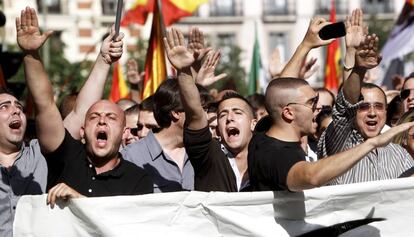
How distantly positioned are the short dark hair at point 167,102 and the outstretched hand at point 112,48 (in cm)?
38

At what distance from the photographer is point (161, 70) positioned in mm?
11164

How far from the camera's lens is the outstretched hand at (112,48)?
732 centimetres

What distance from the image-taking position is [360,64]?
22.1 feet

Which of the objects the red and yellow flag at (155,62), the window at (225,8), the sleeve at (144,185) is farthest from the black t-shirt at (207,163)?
the window at (225,8)

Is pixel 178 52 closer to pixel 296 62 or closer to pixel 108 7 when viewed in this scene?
pixel 296 62

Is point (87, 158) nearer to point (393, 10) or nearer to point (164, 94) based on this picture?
point (164, 94)

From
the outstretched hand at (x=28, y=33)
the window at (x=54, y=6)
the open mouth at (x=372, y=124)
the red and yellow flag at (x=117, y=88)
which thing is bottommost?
the window at (x=54, y=6)

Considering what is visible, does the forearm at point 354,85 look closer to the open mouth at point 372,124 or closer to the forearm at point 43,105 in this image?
the open mouth at point 372,124

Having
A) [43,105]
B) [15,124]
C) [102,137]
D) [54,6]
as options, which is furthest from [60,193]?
[54,6]

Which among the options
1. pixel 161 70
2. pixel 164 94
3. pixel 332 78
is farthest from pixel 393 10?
pixel 164 94

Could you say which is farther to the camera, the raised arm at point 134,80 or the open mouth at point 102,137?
the raised arm at point 134,80

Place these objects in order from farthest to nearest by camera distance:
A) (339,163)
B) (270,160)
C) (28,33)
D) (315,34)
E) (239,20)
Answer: (239,20) → (315,34) → (28,33) → (270,160) → (339,163)

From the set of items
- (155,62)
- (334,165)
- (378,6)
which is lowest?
(378,6)

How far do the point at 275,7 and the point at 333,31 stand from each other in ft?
141
